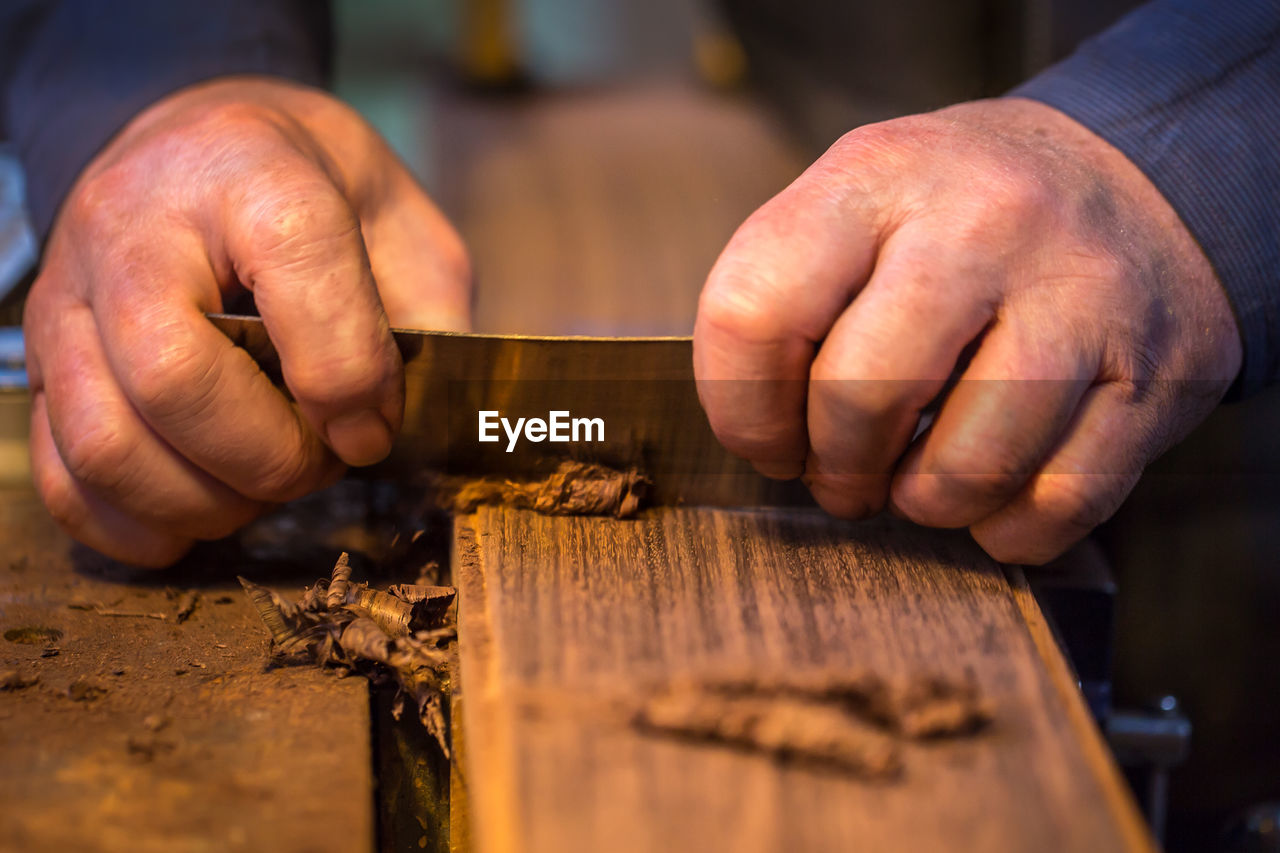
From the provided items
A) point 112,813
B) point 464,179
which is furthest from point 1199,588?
point 464,179

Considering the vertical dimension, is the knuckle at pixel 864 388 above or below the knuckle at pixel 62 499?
above

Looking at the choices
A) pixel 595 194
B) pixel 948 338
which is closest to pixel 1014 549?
pixel 948 338

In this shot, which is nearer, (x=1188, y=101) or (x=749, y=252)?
(x=749, y=252)

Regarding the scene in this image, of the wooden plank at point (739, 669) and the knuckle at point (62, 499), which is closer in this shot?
the wooden plank at point (739, 669)

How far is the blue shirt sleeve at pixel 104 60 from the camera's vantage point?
1445 mm

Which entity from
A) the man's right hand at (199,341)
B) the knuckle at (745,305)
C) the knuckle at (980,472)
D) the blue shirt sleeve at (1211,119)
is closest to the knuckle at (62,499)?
the man's right hand at (199,341)

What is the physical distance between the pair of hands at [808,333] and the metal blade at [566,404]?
33 mm

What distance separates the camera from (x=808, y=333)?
0.75 m

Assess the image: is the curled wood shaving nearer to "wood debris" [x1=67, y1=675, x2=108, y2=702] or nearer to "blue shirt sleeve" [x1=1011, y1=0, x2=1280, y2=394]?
"wood debris" [x1=67, y1=675, x2=108, y2=702]

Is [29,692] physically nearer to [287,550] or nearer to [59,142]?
[287,550]

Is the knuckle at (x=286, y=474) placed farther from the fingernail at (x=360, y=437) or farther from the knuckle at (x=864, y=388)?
the knuckle at (x=864, y=388)

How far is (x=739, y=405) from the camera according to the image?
2.58 feet

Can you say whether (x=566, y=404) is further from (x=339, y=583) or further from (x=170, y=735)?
(x=170, y=735)

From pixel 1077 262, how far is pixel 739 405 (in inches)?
11.3
